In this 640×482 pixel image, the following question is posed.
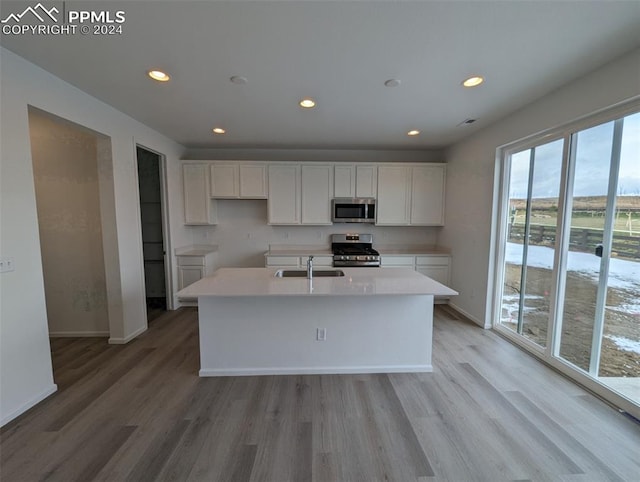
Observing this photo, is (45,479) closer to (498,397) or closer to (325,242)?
(498,397)

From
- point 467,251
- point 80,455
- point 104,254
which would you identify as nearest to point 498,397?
point 467,251

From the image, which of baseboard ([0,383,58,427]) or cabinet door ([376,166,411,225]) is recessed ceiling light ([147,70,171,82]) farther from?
cabinet door ([376,166,411,225])

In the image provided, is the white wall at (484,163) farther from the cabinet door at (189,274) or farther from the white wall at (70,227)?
the white wall at (70,227)

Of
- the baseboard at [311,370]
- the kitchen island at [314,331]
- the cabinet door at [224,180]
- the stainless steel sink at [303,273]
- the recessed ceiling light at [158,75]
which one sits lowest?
the baseboard at [311,370]

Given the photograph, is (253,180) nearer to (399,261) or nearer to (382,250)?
(382,250)

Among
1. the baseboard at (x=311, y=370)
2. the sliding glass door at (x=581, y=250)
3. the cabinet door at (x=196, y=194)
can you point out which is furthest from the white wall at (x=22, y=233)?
the sliding glass door at (x=581, y=250)

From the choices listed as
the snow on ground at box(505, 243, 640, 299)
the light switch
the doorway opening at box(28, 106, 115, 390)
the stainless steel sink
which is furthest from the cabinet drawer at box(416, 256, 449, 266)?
the light switch

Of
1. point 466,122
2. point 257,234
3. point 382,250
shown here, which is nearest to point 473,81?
point 466,122

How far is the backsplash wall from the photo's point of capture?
468 centimetres

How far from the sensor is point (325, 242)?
480 centimetres

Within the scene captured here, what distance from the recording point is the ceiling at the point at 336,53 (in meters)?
1.48

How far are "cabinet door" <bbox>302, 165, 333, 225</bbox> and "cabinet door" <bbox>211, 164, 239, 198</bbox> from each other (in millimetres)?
1154

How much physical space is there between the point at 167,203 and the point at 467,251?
14.8 feet

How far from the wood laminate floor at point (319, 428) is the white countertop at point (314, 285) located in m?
0.85
